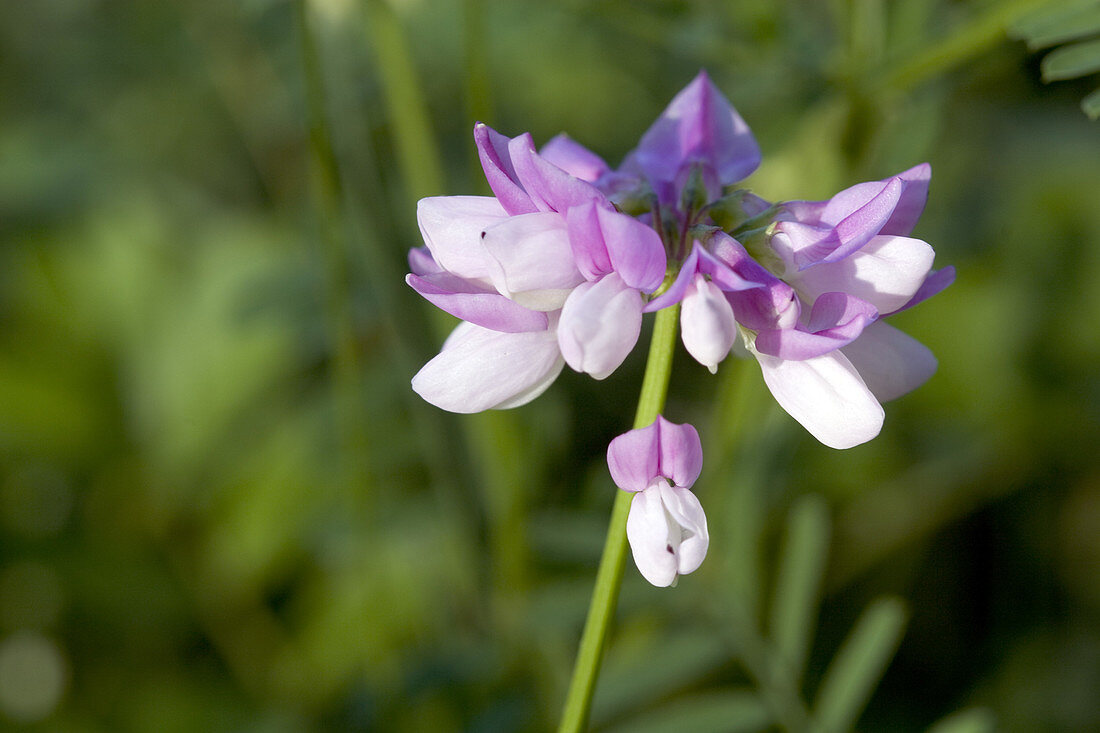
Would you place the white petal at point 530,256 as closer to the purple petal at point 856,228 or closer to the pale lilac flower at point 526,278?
the pale lilac flower at point 526,278

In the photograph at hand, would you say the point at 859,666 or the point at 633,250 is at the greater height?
the point at 633,250

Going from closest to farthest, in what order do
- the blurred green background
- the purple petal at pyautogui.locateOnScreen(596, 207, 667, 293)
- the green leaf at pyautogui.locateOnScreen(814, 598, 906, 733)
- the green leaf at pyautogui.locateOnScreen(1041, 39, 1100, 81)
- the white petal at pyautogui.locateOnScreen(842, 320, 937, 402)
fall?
the purple petal at pyautogui.locateOnScreen(596, 207, 667, 293)
the white petal at pyautogui.locateOnScreen(842, 320, 937, 402)
the green leaf at pyautogui.locateOnScreen(1041, 39, 1100, 81)
the green leaf at pyautogui.locateOnScreen(814, 598, 906, 733)
the blurred green background

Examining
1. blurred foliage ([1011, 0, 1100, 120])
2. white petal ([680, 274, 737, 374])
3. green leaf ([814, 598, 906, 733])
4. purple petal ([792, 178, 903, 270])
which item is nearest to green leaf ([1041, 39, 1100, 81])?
blurred foliage ([1011, 0, 1100, 120])

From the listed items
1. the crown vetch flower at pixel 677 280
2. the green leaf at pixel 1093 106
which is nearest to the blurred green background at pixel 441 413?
the green leaf at pixel 1093 106

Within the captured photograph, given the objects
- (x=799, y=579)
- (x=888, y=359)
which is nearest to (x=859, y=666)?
(x=799, y=579)

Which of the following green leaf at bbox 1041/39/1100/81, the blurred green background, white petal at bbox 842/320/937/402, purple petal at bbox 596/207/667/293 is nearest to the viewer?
purple petal at bbox 596/207/667/293

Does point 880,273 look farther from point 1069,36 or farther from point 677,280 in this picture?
point 1069,36

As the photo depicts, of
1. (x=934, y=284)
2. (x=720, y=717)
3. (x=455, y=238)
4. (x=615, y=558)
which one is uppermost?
(x=455, y=238)

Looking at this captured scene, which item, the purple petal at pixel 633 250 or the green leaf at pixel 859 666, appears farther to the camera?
the green leaf at pixel 859 666

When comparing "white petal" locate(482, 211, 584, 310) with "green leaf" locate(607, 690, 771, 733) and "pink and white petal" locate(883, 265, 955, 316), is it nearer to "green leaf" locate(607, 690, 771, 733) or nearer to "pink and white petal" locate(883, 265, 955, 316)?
"pink and white petal" locate(883, 265, 955, 316)
